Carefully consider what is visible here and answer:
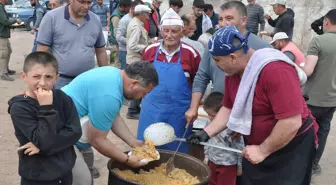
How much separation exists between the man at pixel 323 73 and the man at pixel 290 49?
13.0 inches

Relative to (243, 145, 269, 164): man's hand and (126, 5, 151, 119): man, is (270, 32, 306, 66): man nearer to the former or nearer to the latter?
(126, 5, 151, 119): man

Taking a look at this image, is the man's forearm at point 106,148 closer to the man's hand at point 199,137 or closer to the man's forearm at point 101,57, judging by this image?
the man's hand at point 199,137

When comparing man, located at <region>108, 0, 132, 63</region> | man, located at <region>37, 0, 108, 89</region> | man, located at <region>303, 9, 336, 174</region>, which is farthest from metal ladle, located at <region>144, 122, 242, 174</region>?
man, located at <region>108, 0, 132, 63</region>

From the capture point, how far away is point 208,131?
10.0ft

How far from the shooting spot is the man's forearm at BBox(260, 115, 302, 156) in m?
2.30

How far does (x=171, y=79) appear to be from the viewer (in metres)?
3.69

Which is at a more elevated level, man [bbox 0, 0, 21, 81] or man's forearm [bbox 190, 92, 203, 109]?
man's forearm [bbox 190, 92, 203, 109]

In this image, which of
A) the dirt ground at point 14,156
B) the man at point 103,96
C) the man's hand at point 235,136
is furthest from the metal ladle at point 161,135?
the dirt ground at point 14,156

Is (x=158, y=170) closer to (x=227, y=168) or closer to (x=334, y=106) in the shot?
(x=227, y=168)

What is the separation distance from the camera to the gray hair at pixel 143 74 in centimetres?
264

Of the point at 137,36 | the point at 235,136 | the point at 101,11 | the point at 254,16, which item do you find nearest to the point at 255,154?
the point at 235,136

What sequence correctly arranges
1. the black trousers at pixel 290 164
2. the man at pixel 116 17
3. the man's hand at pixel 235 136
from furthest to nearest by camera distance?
the man at pixel 116 17, the man's hand at pixel 235 136, the black trousers at pixel 290 164

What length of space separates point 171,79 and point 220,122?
0.83 metres

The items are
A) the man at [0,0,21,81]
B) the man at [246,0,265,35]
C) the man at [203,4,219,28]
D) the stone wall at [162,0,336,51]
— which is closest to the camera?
the man at [0,0,21,81]
